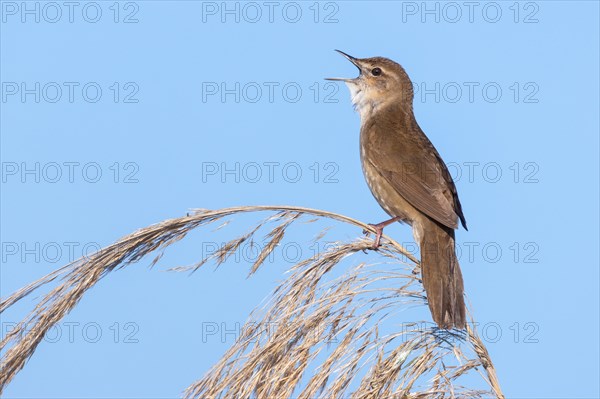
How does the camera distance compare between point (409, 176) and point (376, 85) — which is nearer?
point (409, 176)

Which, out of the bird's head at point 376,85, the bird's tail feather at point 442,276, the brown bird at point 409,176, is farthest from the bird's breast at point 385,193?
the bird's head at point 376,85

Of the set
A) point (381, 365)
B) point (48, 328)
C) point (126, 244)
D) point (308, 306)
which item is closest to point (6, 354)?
point (48, 328)

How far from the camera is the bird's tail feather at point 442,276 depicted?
11.3ft

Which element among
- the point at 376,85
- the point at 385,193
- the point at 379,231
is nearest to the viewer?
the point at 379,231

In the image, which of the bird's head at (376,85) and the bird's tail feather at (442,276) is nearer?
the bird's tail feather at (442,276)

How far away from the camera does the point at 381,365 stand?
2.89 metres

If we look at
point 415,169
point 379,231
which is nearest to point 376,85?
point 415,169

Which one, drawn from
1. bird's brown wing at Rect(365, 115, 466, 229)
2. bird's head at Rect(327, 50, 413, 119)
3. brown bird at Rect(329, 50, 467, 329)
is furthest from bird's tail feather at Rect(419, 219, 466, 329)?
bird's head at Rect(327, 50, 413, 119)

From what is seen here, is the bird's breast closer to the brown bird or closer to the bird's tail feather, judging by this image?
the brown bird

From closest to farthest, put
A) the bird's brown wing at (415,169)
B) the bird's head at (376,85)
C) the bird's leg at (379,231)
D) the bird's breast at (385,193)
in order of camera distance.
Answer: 1. the bird's leg at (379,231)
2. the bird's brown wing at (415,169)
3. the bird's breast at (385,193)
4. the bird's head at (376,85)

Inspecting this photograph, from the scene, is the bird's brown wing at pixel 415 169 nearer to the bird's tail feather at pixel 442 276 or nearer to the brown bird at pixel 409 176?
the brown bird at pixel 409 176

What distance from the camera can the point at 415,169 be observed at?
16.6ft

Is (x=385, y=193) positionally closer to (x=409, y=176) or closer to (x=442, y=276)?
(x=409, y=176)

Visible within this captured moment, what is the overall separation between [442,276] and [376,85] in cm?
244
